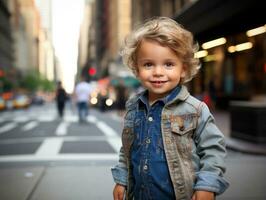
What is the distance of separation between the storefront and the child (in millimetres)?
15171

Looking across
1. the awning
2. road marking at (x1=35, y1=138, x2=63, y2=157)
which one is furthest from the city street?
the awning

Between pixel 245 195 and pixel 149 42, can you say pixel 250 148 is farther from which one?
pixel 149 42

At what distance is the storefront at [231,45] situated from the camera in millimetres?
20469

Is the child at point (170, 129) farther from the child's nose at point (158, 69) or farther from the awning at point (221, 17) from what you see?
the awning at point (221, 17)

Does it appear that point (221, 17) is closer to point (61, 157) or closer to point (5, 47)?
point (61, 157)

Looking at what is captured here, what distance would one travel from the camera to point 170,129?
2500 mm

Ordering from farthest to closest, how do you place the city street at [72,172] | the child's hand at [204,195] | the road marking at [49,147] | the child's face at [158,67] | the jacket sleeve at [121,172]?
the road marking at [49,147] → the city street at [72,172] → the jacket sleeve at [121,172] → the child's face at [158,67] → the child's hand at [204,195]

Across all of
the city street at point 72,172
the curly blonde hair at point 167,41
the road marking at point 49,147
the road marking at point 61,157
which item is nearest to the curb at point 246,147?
the city street at point 72,172

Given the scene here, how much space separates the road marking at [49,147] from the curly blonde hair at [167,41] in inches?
285

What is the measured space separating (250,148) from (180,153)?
738 centimetres

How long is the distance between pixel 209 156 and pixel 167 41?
577 mm

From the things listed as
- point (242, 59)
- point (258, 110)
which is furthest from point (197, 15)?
point (258, 110)

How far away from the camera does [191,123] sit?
2510 millimetres

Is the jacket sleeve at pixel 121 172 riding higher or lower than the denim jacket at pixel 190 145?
lower
